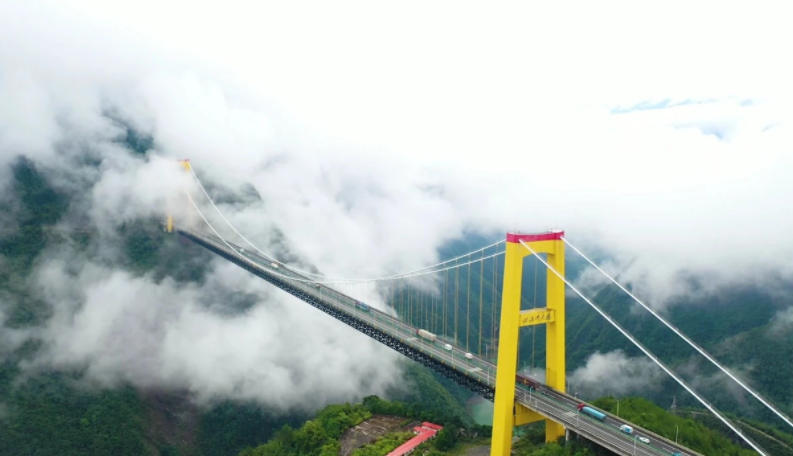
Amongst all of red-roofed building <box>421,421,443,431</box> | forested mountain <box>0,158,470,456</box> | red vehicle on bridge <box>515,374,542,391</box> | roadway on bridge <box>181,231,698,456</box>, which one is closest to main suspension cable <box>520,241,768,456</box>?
roadway on bridge <box>181,231,698,456</box>

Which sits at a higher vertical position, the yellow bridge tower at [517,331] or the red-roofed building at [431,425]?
the yellow bridge tower at [517,331]

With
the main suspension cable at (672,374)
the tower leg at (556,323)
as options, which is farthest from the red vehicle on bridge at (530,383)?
the main suspension cable at (672,374)

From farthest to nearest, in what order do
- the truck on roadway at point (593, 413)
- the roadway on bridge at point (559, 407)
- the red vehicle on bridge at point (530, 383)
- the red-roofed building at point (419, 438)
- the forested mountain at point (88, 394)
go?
the forested mountain at point (88, 394)
the red-roofed building at point (419, 438)
the red vehicle on bridge at point (530, 383)
the truck on roadway at point (593, 413)
the roadway on bridge at point (559, 407)

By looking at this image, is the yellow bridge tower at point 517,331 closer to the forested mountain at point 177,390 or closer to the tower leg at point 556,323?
the tower leg at point 556,323

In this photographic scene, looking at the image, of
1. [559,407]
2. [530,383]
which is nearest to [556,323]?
[530,383]

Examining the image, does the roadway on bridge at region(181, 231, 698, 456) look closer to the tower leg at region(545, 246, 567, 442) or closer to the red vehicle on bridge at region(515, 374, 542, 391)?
the red vehicle on bridge at region(515, 374, 542, 391)
